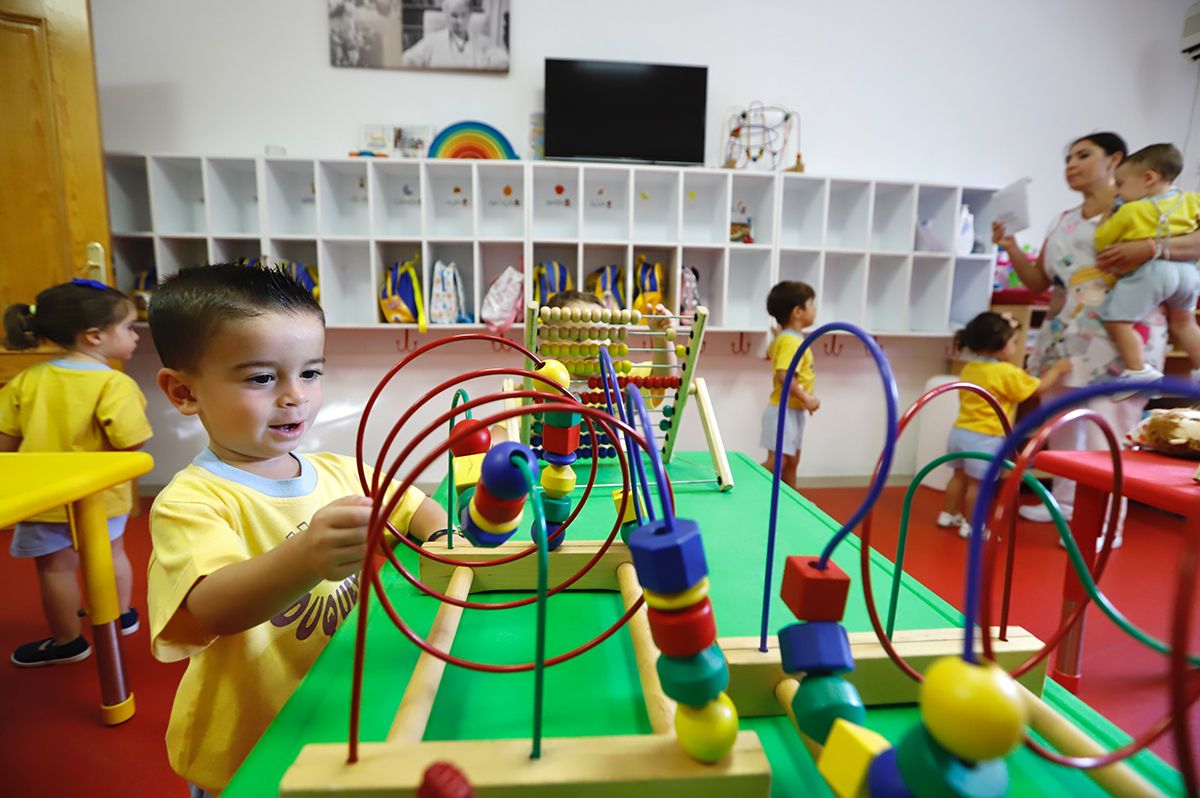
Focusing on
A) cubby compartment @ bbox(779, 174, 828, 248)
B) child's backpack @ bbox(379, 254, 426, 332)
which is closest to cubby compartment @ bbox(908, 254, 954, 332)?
cubby compartment @ bbox(779, 174, 828, 248)

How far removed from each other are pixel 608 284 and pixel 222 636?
2.24 meters

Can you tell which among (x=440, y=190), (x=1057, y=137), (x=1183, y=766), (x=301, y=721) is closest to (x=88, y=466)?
(x=301, y=721)

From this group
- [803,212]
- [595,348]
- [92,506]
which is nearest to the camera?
[92,506]

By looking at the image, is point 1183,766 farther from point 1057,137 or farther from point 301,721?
point 1057,137

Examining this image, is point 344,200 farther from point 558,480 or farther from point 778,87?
point 558,480

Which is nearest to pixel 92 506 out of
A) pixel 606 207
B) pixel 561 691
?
pixel 561 691

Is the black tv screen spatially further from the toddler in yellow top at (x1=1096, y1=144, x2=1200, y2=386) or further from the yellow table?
the yellow table

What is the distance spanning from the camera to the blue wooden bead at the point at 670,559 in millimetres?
341

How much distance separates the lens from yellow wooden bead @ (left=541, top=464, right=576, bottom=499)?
641mm

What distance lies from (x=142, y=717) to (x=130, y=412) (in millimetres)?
747

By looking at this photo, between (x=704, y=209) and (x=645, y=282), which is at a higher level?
(x=704, y=209)

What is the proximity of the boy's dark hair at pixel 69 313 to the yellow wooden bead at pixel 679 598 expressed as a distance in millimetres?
1797

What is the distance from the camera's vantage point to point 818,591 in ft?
1.30

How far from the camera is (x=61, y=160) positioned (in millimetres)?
2072
